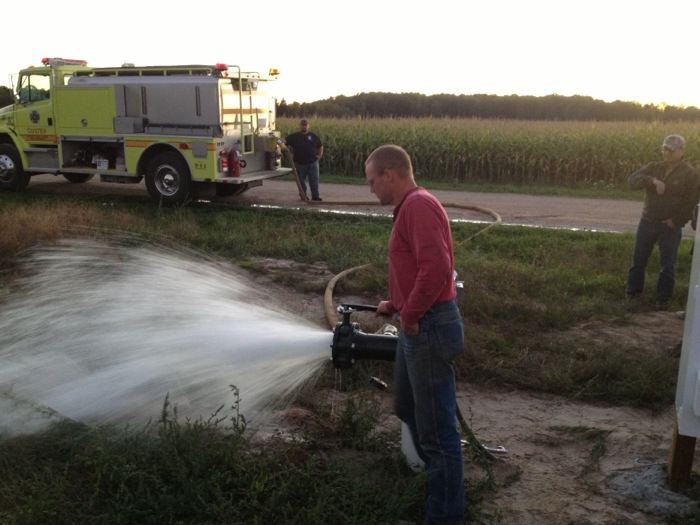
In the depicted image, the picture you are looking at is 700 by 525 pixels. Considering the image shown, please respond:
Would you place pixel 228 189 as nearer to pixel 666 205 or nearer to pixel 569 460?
pixel 666 205

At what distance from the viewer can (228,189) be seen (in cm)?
1568

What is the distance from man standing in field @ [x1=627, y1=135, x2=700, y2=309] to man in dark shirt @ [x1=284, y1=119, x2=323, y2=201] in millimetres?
8767

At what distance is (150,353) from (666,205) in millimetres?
5698

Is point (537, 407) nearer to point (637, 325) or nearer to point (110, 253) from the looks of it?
point (637, 325)

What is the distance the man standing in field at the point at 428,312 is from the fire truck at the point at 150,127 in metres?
11.1

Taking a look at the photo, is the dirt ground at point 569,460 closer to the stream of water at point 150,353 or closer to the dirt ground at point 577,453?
the dirt ground at point 577,453

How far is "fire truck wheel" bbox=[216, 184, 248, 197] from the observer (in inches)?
613

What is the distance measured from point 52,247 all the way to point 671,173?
724cm

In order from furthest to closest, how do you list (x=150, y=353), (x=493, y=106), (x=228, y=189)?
(x=493, y=106) < (x=228, y=189) < (x=150, y=353)

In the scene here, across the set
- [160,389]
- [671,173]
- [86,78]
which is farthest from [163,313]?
[86,78]

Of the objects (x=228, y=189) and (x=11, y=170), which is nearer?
(x=228, y=189)

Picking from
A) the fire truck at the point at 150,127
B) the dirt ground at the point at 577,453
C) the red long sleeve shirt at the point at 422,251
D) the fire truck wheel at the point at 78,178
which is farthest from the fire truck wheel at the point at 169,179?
the red long sleeve shirt at the point at 422,251

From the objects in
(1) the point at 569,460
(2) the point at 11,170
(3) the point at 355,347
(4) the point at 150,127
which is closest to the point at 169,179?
(4) the point at 150,127

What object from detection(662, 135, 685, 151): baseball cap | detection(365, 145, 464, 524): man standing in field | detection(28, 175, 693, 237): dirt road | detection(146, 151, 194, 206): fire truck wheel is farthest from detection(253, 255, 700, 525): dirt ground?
detection(146, 151, 194, 206): fire truck wheel
